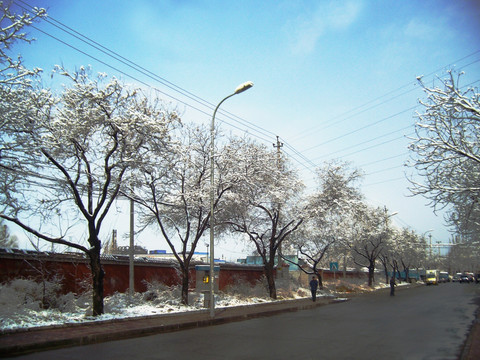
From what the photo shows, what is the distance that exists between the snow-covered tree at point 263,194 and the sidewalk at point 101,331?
6.55 meters

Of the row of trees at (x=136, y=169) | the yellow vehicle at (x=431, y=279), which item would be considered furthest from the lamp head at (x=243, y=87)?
the yellow vehicle at (x=431, y=279)

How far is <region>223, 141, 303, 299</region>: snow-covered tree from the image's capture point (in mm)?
22577

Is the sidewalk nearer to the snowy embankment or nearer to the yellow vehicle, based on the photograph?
the snowy embankment

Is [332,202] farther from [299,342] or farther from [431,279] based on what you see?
[431,279]

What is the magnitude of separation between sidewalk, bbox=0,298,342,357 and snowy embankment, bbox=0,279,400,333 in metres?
0.36

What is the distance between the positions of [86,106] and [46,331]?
788cm

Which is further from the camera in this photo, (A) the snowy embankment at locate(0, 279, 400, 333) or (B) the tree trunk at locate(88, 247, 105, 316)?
(B) the tree trunk at locate(88, 247, 105, 316)

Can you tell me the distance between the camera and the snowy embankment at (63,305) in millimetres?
13414

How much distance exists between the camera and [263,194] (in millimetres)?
25094

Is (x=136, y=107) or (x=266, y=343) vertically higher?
(x=136, y=107)

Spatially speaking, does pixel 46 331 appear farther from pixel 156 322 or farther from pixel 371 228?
pixel 371 228

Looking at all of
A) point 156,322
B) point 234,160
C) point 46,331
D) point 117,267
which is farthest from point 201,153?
point 46,331

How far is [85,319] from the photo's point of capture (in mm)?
15016

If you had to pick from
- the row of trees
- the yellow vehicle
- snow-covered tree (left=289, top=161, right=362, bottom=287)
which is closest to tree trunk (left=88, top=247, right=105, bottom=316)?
the row of trees
